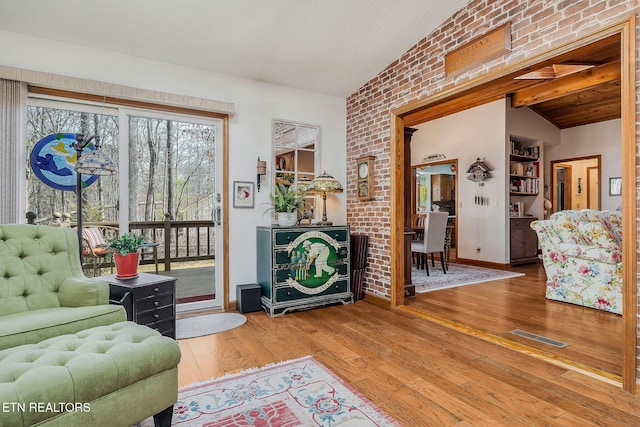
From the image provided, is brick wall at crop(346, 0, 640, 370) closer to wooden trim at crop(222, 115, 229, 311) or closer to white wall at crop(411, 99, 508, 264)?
wooden trim at crop(222, 115, 229, 311)

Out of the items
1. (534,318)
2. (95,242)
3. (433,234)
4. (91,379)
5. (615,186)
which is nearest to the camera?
(91,379)

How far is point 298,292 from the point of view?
3.61 meters

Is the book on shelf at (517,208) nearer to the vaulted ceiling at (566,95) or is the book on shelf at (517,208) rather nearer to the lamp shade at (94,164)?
the vaulted ceiling at (566,95)

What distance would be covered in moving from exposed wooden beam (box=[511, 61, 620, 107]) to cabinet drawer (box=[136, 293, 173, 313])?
6062mm

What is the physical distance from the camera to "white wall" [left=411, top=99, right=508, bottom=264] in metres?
6.15

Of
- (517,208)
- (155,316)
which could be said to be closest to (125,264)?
(155,316)

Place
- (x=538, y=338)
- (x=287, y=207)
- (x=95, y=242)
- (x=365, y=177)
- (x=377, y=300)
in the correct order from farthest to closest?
(x=365, y=177)
(x=377, y=300)
(x=287, y=207)
(x=95, y=242)
(x=538, y=338)

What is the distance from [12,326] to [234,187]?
7.62ft

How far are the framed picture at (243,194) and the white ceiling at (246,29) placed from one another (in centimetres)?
121

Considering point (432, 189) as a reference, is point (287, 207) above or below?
below

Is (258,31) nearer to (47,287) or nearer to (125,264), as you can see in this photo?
(125,264)

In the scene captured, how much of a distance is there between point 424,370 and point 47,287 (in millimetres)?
2460

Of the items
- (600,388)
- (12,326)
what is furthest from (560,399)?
(12,326)

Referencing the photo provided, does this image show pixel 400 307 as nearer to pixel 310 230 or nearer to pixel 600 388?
pixel 310 230
